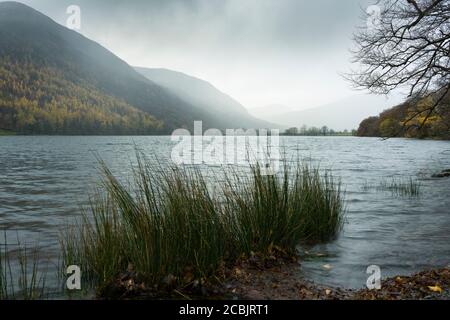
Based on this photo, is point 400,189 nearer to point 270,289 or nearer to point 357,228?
point 357,228

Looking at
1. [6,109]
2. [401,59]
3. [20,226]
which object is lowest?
[20,226]

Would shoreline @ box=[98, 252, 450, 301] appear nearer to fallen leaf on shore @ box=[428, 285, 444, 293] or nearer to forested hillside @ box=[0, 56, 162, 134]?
fallen leaf on shore @ box=[428, 285, 444, 293]

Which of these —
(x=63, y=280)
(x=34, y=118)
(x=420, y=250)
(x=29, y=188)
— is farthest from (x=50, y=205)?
(x=34, y=118)

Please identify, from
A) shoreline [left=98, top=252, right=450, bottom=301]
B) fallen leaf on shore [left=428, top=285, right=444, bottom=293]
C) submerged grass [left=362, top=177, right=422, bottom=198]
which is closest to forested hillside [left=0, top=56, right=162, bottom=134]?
submerged grass [left=362, top=177, right=422, bottom=198]

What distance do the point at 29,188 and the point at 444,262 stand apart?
16.7 m

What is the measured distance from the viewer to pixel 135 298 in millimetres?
4535

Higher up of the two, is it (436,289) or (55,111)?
(55,111)

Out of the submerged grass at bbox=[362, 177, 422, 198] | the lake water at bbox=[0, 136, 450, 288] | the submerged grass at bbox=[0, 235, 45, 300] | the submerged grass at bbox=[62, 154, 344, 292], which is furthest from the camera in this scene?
the submerged grass at bbox=[362, 177, 422, 198]

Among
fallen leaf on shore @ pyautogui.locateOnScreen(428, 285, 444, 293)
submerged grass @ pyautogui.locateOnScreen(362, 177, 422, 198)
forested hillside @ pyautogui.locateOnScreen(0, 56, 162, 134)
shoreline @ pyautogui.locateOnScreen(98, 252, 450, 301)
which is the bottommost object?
submerged grass @ pyautogui.locateOnScreen(362, 177, 422, 198)

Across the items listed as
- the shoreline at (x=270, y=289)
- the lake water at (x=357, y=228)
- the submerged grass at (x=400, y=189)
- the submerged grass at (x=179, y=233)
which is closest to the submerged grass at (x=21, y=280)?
the lake water at (x=357, y=228)

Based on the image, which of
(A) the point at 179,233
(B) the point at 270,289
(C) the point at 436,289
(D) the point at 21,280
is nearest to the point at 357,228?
(C) the point at 436,289

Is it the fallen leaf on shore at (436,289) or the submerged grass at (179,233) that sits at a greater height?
the submerged grass at (179,233)

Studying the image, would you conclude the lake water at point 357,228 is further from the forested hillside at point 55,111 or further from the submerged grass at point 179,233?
the forested hillside at point 55,111
